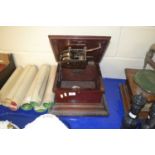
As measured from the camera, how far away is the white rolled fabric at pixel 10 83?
93cm

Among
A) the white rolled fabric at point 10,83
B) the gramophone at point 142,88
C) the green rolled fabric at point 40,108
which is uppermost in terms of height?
the gramophone at point 142,88

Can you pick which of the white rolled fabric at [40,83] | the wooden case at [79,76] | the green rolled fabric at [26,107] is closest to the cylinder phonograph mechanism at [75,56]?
the wooden case at [79,76]

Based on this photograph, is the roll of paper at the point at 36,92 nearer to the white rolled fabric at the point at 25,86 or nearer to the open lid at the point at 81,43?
the white rolled fabric at the point at 25,86

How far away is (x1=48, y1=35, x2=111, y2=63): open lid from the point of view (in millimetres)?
945

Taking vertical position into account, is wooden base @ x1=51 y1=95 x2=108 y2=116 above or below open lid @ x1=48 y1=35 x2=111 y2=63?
below

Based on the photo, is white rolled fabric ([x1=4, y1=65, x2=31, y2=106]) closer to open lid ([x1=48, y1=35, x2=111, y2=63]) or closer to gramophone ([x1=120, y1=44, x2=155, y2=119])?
open lid ([x1=48, y1=35, x2=111, y2=63])

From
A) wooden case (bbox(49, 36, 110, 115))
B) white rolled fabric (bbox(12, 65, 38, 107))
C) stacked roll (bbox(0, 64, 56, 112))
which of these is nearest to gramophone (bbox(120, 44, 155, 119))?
wooden case (bbox(49, 36, 110, 115))

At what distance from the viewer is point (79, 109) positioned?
907 millimetres

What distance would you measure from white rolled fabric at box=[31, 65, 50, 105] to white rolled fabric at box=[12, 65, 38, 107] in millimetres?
33

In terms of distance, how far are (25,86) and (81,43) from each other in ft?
1.24

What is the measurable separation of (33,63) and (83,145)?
3.15 feet

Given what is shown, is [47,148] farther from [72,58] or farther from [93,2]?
[72,58]

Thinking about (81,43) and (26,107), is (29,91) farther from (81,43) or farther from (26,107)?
(81,43)

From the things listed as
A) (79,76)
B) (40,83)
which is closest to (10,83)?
(40,83)
